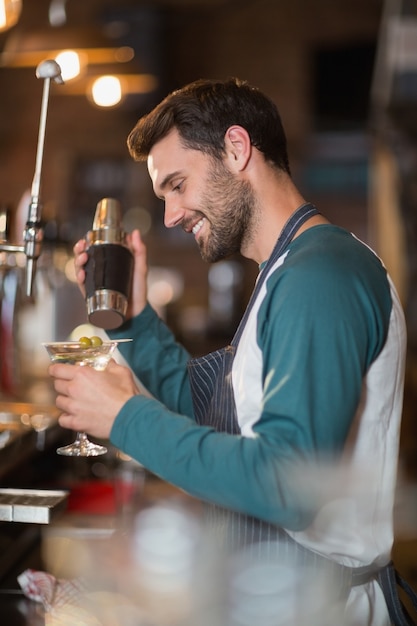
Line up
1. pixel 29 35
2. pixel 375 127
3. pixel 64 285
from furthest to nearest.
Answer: pixel 375 127, pixel 64 285, pixel 29 35

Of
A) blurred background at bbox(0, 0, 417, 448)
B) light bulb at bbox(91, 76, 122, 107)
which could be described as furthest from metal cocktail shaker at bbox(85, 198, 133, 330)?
blurred background at bbox(0, 0, 417, 448)

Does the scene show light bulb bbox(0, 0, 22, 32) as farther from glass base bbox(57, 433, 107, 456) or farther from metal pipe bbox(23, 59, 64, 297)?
glass base bbox(57, 433, 107, 456)

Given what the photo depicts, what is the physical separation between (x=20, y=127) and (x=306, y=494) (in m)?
7.88

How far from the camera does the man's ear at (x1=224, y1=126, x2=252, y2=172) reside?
1.39 m

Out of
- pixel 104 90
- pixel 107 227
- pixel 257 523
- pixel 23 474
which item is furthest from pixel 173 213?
pixel 104 90

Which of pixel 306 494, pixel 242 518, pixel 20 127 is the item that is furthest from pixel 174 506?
pixel 20 127

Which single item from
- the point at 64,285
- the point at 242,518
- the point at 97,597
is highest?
the point at 64,285

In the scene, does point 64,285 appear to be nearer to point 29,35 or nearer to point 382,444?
point 29,35

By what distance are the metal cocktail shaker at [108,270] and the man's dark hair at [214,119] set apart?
27 centimetres

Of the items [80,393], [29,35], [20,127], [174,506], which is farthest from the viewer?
Result: [20,127]

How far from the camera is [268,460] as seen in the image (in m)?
1.09

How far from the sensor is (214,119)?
140 cm

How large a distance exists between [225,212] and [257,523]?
0.52m

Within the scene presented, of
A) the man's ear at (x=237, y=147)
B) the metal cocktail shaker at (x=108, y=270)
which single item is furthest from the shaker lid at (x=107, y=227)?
the man's ear at (x=237, y=147)
